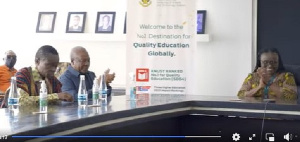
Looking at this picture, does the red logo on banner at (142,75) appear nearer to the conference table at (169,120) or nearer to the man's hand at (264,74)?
the man's hand at (264,74)

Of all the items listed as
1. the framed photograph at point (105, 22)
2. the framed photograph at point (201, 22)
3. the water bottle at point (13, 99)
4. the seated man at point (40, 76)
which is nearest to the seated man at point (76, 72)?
the seated man at point (40, 76)

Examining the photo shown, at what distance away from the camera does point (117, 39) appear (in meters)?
8.59

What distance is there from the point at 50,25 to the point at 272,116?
5144 mm

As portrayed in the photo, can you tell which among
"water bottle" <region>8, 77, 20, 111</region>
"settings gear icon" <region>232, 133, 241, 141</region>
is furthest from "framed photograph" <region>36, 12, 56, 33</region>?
"water bottle" <region>8, 77, 20, 111</region>

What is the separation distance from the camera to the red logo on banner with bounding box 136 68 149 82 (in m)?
6.73

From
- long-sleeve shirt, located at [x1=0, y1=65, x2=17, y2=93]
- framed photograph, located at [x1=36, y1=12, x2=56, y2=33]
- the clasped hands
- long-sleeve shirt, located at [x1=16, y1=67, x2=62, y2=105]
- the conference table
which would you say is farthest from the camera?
framed photograph, located at [x1=36, y1=12, x2=56, y2=33]

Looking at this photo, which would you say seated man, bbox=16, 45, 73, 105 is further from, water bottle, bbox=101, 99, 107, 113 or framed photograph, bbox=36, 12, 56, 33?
framed photograph, bbox=36, 12, 56, 33

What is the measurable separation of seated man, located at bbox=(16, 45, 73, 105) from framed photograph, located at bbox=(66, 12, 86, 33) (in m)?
4.01

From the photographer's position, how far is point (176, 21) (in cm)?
669

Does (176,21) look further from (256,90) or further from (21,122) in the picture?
(21,122)

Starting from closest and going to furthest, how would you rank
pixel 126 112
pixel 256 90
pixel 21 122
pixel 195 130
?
1. pixel 21 122
2. pixel 126 112
3. pixel 195 130
4. pixel 256 90

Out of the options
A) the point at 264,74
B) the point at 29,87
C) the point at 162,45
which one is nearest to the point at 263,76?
the point at 264,74

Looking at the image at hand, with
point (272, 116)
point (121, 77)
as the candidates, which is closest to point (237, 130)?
point (272, 116)

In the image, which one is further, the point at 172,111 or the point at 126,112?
the point at 172,111
